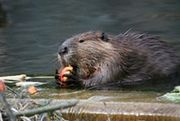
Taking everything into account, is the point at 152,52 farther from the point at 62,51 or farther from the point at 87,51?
the point at 62,51

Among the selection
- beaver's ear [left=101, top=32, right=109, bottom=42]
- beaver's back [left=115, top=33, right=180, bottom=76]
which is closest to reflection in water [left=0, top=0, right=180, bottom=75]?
beaver's ear [left=101, top=32, right=109, bottom=42]

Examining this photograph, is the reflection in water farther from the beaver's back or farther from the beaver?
the beaver's back

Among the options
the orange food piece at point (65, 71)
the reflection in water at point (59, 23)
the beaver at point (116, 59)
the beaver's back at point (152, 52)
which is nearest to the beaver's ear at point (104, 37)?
the beaver at point (116, 59)

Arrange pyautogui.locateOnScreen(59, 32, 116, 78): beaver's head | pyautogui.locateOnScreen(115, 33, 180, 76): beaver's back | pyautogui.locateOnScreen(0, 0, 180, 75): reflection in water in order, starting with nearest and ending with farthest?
pyautogui.locateOnScreen(59, 32, 116, 78): beaver's head → pyautogui.locateOnScreen(115, 33, 180, 76): beaver's back → pyautogui.locateOnScreen(0, 0, 180, 75): reflection in water

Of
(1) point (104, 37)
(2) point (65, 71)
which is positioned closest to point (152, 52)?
(1) point (104, 37)

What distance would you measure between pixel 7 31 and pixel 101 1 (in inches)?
111

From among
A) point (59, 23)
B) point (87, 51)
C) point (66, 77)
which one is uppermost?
point (87, 51)

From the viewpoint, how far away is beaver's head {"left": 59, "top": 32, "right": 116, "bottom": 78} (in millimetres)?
5984

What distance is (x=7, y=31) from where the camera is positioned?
9.48 m

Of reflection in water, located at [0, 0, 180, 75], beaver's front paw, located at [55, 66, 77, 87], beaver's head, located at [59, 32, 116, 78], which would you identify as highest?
beaver's head, located at [59, 32, 116, 78]

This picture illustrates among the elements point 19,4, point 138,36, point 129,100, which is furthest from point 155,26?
point 129,100

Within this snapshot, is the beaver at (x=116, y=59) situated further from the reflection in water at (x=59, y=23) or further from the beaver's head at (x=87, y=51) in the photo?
the reflection in water at (x=59, y=23)

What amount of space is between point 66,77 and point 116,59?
1.92ft

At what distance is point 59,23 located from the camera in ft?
32.4
